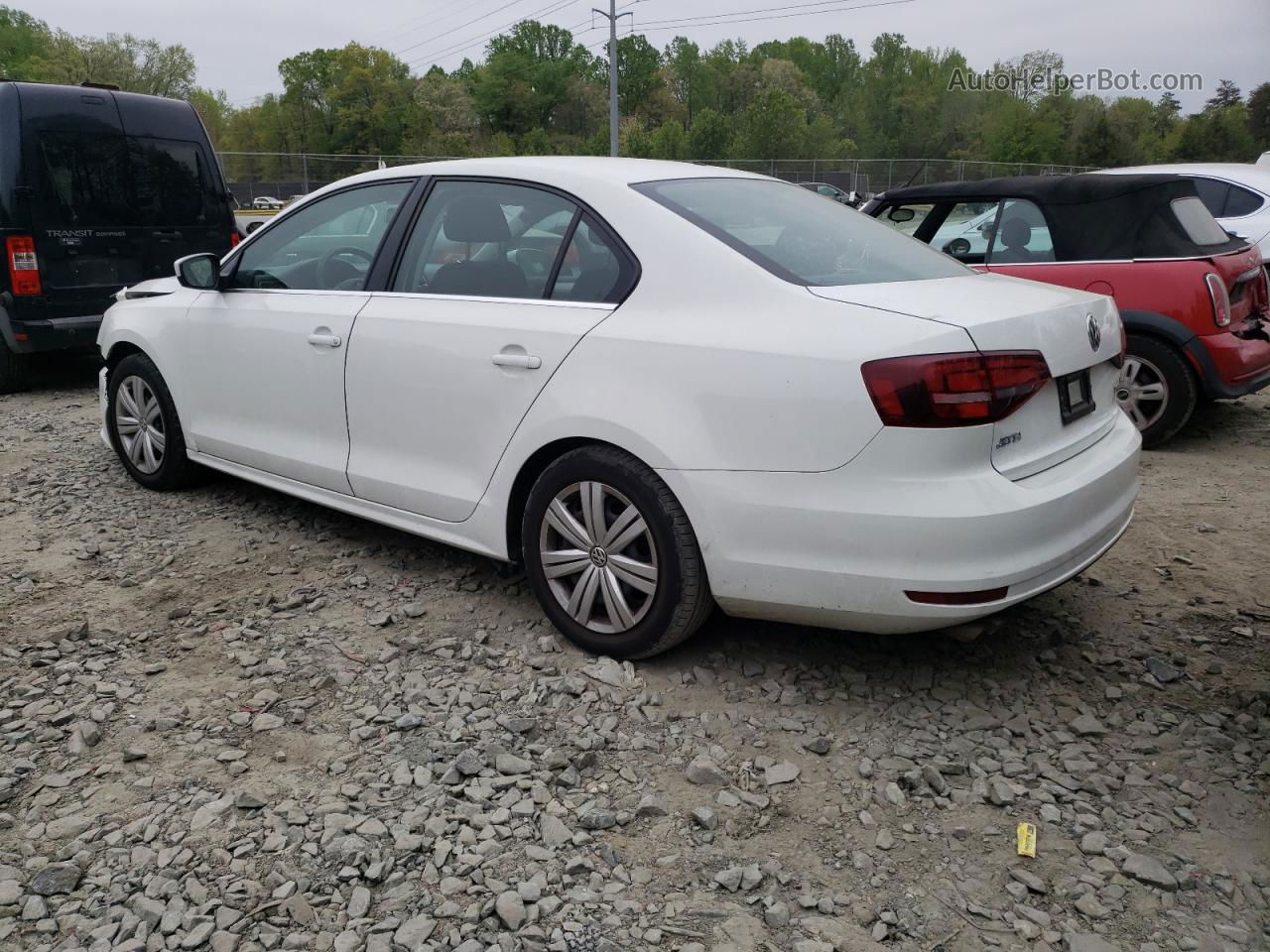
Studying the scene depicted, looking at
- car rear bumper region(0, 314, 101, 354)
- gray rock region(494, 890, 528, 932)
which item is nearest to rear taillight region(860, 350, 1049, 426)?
gray rock region(494, 890, 528, 932)

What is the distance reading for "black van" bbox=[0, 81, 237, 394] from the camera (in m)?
7.77

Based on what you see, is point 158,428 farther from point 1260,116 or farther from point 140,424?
point 1260,116

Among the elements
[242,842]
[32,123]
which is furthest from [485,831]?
[32,123]

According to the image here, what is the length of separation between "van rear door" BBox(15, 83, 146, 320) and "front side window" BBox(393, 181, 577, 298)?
208 inches

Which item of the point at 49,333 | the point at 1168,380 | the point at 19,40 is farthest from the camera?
the point at 19,40

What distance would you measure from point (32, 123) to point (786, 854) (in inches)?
310

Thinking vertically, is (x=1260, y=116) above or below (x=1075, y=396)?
above

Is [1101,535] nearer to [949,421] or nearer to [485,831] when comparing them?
[949,421]

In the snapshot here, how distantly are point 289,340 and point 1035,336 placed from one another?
9.54 feet

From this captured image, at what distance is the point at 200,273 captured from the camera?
15.7ft

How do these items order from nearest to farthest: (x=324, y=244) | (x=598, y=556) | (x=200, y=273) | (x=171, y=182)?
(x=598, y=556), (x=324, y=244), (x=200, y=273), (x=171, y=182)

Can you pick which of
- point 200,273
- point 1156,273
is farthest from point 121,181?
point 1156,273

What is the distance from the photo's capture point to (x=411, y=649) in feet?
12.2

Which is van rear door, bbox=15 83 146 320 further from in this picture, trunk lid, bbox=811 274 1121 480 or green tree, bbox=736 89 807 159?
green tree, bbox=736 89 807 159
